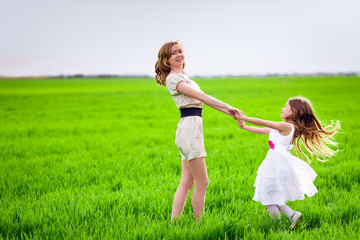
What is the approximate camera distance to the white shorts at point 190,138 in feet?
11.8

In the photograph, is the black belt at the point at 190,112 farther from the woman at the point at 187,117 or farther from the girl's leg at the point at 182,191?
the girl's leg at the point at 182,191

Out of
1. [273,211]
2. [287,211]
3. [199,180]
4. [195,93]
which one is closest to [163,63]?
[195,93]

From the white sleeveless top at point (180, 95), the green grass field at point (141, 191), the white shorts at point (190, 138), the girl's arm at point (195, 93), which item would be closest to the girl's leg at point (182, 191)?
the green grass field at point (141, 191)

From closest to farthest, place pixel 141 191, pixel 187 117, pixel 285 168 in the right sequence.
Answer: pixel 187 117, pixel 285 168, pixel 141 191

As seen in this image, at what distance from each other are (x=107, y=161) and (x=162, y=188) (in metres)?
2.46

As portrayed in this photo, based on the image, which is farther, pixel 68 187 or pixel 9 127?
pixel 9 127

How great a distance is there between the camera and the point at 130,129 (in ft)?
40.1

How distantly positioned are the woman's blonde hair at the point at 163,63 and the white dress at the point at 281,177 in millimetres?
1608

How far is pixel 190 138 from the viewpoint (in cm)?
360

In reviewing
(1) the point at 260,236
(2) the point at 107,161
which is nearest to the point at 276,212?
(1) the point at 260,236

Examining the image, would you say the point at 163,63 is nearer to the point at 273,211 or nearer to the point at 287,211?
the point at 273,211

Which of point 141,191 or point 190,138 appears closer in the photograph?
point 190,138

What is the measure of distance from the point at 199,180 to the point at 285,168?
3.48 feet

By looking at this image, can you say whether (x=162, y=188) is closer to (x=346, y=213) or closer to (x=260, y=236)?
(x=260, y=236)
